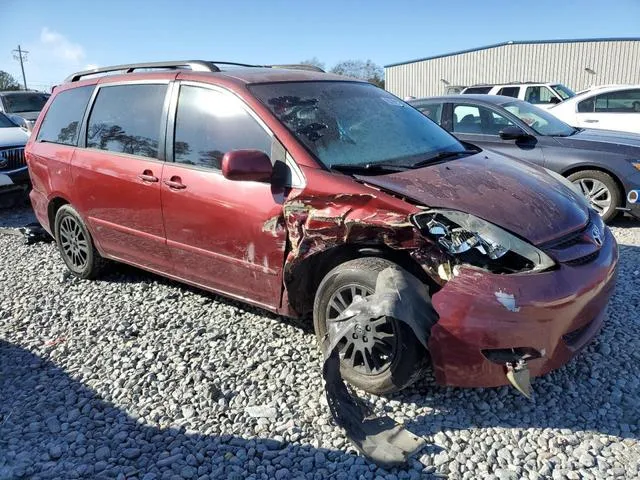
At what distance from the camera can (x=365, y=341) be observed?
2818mm

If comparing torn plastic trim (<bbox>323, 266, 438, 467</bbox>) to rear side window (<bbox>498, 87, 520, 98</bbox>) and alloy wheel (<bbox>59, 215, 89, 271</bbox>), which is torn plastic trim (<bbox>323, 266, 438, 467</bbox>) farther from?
rear side window (<bbox>498, 87, 520, 98</bbox>)

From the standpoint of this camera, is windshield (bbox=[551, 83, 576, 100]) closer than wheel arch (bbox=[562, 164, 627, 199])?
No

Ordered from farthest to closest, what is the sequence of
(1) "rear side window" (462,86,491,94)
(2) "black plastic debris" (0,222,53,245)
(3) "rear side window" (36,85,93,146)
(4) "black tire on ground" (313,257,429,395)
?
(1) "rear side window" (462,86,491,94)
(2) "black plastic debris" (0,222,53,245)
(3) "rear side window" (36,85,93,146)
(4) "black tire on ground" (313,257,429,395)

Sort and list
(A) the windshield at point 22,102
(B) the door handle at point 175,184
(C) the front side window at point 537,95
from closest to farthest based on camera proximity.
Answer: (B) the door handle at point 175,184 < (C) the front side window at point 537,95 < (A) the windshield at point 22,102

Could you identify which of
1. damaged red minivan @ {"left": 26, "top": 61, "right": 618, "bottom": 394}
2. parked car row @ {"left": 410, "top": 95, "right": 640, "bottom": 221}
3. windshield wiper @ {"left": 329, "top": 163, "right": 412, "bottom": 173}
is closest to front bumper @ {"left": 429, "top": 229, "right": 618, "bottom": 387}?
damaged red minivan @ {"left": 26, "top": 61, "right": 618, "bottom": 394}

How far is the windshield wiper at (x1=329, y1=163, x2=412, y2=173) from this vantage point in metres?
3.11

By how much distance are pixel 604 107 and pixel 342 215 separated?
9.54 m

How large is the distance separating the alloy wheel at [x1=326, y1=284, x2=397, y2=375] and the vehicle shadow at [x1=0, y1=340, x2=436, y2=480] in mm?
524

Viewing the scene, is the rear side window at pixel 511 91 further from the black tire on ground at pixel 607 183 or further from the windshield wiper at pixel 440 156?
the windshield wiper at pixel 440 156

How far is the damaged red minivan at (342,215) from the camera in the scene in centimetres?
260

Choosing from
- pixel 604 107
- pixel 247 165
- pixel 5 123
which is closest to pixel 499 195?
pixel 247 165

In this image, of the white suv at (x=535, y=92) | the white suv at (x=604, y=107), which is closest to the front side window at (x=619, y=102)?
the white suv at (x=604, y=107)

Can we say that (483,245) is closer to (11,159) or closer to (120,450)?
(120,450)

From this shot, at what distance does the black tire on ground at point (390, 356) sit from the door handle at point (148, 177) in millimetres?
1614
